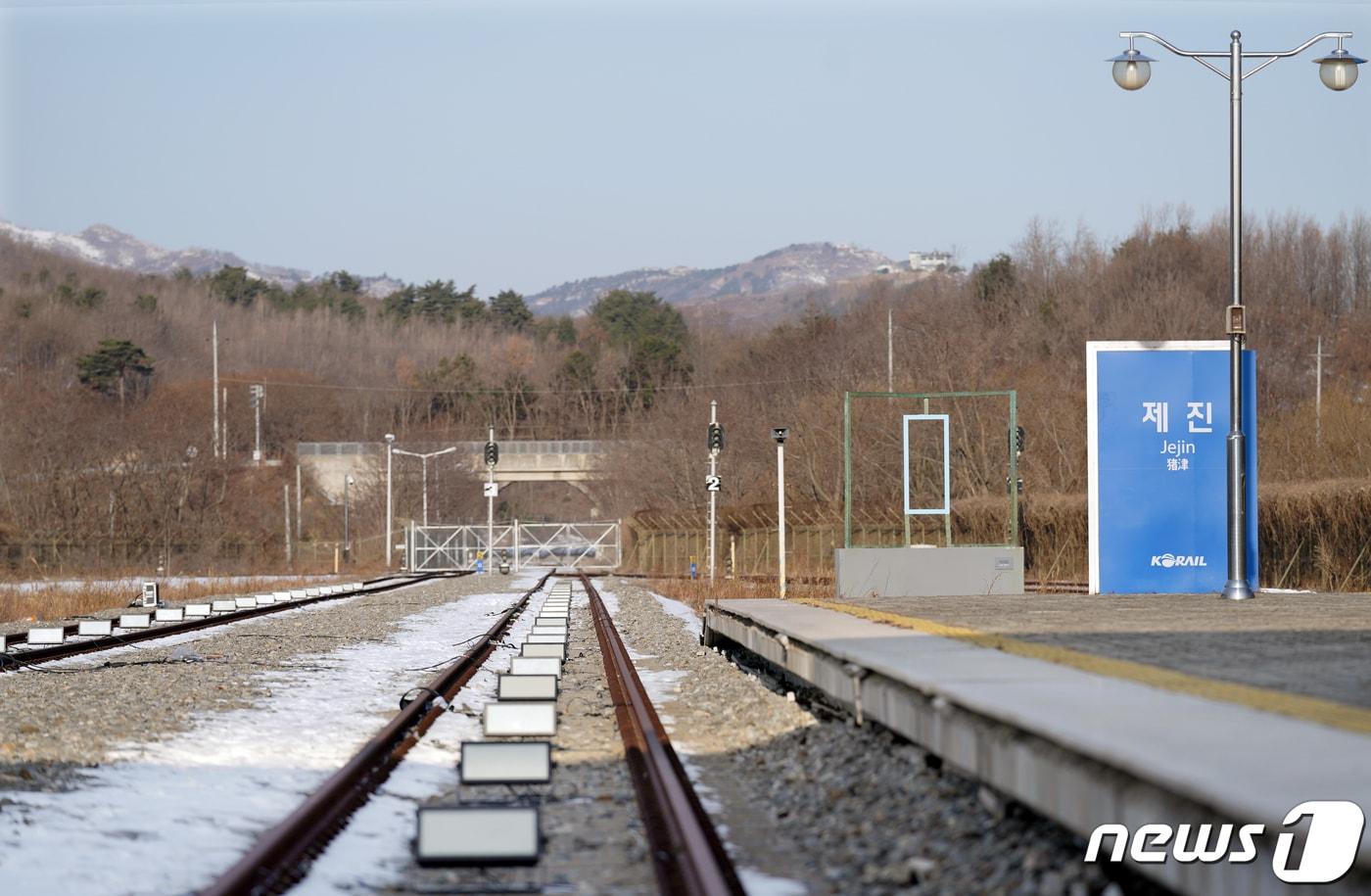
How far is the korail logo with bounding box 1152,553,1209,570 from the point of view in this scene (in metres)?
21.1

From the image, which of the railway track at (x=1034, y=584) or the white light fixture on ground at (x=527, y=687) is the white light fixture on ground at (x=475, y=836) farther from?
the railway track at (x=1034, y=584)

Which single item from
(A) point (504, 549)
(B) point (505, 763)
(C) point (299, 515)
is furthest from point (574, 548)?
(B) point (505, 763)

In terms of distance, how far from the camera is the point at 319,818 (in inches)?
285

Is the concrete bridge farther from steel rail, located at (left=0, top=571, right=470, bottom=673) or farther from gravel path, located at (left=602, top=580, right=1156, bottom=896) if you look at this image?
gravel path, located at (left=602, top=580, right=1156, bottom=896)

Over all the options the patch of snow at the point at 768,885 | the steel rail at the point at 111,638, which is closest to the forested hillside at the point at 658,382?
the steel rail at the point at 111,638

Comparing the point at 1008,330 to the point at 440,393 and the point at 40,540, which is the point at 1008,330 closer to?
the point at 40,540

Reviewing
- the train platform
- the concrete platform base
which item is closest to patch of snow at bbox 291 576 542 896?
the train platform

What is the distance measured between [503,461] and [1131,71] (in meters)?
78.2

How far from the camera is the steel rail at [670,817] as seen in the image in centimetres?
610

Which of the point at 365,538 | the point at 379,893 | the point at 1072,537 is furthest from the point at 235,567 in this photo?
the point at 379,893

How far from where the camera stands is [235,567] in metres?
63.5

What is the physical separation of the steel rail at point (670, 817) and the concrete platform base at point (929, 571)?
33.3 ft

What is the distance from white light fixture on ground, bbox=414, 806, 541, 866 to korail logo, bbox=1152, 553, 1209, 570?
1584 cm

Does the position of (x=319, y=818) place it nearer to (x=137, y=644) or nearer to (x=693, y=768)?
(x=693, y=768)
